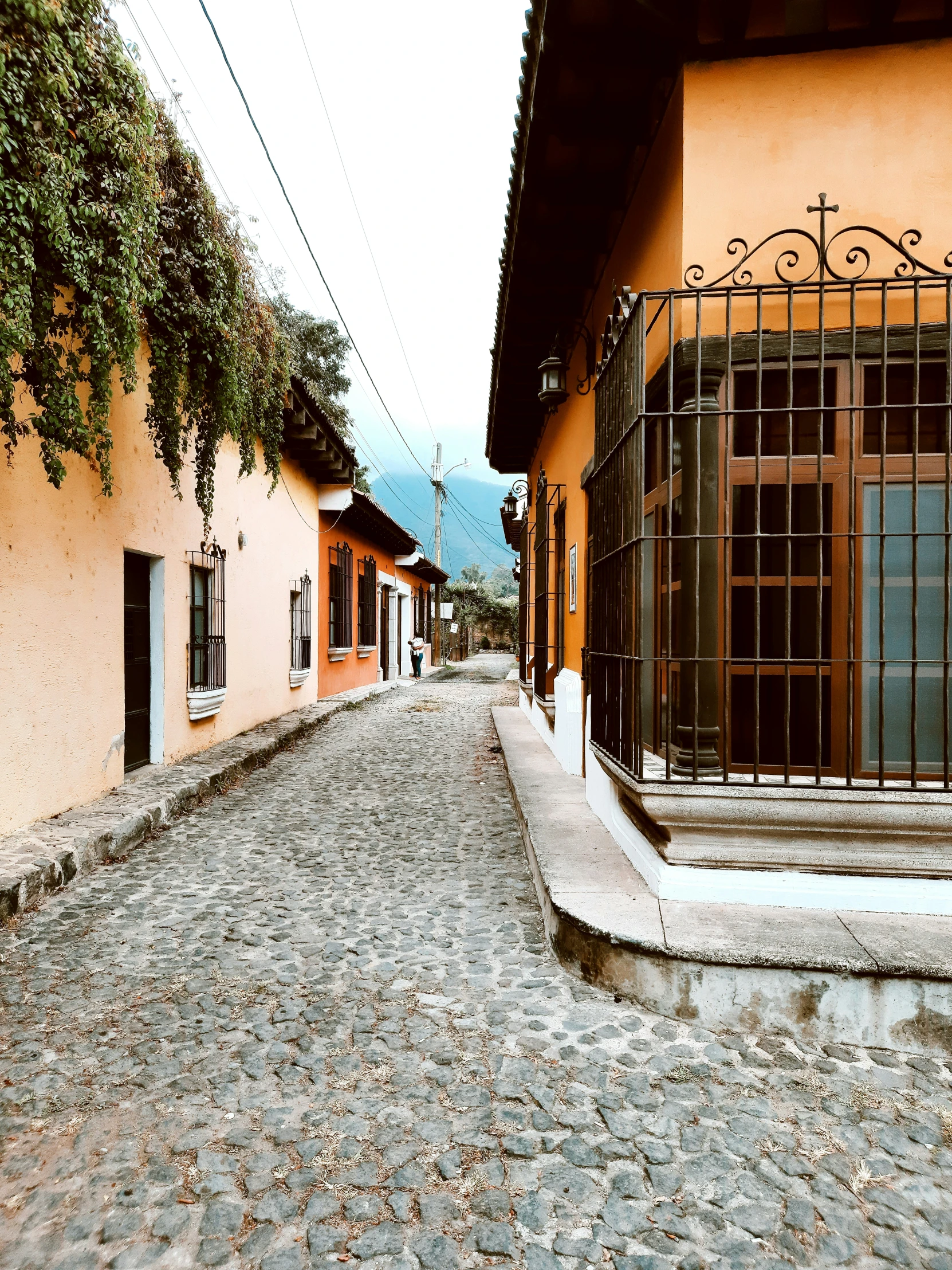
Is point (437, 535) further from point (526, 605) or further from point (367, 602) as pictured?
point (526, 605)

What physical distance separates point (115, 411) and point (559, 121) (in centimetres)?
332

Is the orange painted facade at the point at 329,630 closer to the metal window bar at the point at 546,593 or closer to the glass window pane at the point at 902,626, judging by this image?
the metal window bar at the point at 546,593

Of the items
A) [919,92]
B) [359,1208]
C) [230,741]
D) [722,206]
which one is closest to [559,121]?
[722,206]

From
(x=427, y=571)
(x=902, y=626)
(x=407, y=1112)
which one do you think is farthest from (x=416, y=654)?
(x=407, y=1112)

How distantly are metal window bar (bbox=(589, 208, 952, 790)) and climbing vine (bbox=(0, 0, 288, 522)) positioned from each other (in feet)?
7.75

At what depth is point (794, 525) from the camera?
321cm

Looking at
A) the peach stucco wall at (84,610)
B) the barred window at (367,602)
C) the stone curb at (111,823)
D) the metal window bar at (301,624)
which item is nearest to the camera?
the stone curb at (111,823)

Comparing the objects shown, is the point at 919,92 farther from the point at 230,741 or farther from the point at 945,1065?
the point at 230,741

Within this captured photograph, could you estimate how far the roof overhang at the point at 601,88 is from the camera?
3.04m

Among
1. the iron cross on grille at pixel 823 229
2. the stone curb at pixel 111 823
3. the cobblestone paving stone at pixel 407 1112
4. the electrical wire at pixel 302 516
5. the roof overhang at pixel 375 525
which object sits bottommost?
the cobblestone paving stone at pixel 407 1112

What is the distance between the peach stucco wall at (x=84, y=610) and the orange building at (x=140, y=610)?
0.04 feet

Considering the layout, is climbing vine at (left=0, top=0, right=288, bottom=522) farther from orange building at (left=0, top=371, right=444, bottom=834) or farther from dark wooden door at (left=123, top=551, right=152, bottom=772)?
dark wooden door at (left=123, top=551, right=152, bottom=772)

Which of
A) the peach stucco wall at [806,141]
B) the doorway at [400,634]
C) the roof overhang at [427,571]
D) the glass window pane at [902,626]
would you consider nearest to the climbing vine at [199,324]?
the peach stucco wall at [806,141]

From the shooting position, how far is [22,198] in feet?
9.03
